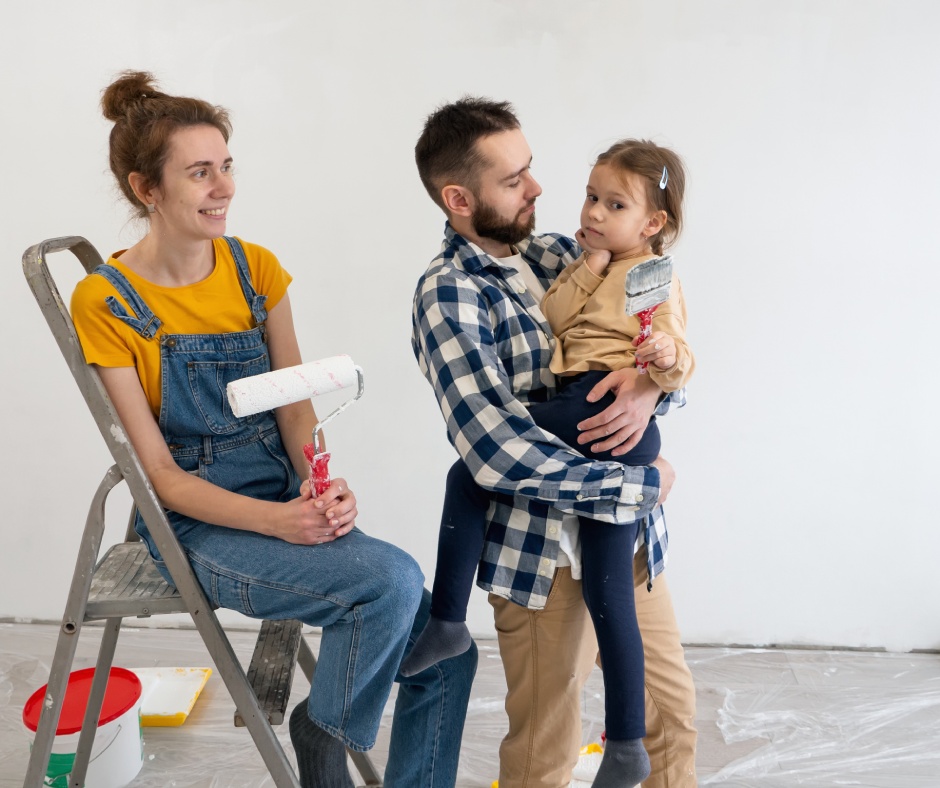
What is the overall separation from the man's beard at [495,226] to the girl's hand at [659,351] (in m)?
0.29

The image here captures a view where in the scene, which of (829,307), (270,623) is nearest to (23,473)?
(270,623)

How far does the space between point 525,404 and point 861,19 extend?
1.39 metres

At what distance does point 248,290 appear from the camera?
1515 mm

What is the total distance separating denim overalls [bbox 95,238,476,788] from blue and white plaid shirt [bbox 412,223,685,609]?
0.17m

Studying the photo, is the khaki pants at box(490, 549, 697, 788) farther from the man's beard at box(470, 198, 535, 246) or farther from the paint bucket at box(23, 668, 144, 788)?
the paint bucket at box(23, 668, 144, 788)

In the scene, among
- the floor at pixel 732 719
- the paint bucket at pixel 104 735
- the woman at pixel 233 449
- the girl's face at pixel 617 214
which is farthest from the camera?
the floor at pixel 732 719

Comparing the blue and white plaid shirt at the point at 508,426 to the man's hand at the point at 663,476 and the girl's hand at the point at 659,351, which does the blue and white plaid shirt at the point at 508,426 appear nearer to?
the man's hand at the point at 663,476

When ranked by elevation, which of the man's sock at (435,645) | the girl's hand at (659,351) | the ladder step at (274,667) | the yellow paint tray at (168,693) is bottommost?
the yellow paint tray at (168,693)

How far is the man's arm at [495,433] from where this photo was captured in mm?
1293

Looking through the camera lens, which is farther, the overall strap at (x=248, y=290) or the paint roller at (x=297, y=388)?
the overall strap at (x=248, y=290)

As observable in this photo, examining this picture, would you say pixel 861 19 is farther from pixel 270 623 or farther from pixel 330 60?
pixel 270 623

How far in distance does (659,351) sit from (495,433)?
260mm

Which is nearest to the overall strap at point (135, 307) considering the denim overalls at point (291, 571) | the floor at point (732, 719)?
the denim overalls at point (291, 571)

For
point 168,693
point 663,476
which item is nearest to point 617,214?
point 663,476
